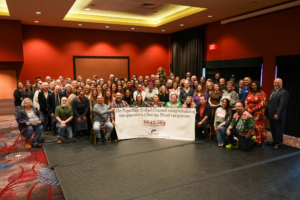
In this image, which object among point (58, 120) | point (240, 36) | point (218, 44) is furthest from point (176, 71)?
point (58, 120)

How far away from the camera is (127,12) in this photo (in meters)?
8.96

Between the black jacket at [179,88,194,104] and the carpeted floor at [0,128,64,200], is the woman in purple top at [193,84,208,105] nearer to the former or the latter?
the black jacket at [179,88,194,104]

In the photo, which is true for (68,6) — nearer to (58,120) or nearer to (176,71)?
(58,120)

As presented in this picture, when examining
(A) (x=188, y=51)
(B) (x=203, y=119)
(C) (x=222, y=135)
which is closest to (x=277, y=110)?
(C) (x=222, y=135)

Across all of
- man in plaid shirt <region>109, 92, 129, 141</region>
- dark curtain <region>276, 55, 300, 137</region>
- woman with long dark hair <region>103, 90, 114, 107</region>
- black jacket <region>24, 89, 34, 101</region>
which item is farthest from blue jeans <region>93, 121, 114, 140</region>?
dark curtain <region>276, 55, 300, 137</region>

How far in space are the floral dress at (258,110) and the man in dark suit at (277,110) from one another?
0.16 m

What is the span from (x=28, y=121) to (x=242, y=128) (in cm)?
500

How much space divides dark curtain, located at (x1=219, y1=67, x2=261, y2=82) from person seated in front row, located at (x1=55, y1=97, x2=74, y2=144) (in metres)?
5.93

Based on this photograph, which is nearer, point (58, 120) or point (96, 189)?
point (96, 189)

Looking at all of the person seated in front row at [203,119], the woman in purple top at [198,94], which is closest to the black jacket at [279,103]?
the person seated in front row at [203,119]

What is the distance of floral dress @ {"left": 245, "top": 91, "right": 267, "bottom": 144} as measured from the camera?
5211 mm

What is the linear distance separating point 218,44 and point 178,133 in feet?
16.2

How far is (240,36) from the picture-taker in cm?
800

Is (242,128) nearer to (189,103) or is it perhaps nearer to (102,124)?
(189,103)
